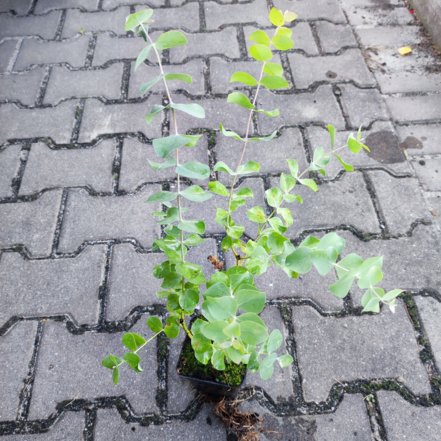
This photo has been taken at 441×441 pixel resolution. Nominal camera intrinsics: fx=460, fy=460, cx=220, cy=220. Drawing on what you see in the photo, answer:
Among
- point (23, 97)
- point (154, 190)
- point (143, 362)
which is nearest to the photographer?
point (143, 362)

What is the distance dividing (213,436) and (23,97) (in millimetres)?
1832

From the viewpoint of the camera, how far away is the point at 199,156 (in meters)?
2.04

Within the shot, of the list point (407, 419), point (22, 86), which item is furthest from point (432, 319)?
point (22, 86)

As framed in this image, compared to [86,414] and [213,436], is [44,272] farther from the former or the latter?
[213,436]

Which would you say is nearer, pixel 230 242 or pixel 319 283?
pixel 230 242

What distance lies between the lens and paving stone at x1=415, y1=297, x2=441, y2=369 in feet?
5.01

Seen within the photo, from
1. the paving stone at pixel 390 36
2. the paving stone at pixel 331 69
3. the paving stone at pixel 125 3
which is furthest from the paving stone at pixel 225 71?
the paving stone at pixel 125 3

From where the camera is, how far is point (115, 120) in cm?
218

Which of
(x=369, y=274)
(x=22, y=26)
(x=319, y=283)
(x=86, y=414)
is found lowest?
(x=86, y=414)

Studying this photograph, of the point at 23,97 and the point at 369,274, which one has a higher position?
the point at 369,274

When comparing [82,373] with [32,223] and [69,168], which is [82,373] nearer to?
[32,223]

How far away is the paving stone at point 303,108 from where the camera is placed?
2162 mm

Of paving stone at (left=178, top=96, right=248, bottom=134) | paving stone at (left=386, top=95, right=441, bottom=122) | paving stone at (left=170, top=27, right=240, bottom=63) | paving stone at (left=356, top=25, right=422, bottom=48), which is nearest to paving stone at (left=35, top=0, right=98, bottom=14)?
paving stone at (left=170, top=27, right=240, bottom=63)

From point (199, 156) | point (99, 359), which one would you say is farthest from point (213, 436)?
point (199, 156)
